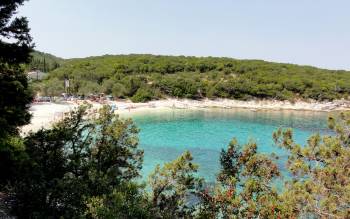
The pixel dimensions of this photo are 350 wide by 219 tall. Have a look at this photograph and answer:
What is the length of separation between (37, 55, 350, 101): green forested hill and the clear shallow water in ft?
44.1

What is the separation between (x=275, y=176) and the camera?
16.3m

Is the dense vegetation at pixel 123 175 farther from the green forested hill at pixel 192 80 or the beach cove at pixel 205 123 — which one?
the green forested hill at pixel 192 80

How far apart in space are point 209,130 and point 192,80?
175 ft

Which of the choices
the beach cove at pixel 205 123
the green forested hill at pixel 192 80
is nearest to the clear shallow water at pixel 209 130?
the beach cove at pixel 205 123

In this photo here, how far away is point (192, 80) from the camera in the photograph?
130 m

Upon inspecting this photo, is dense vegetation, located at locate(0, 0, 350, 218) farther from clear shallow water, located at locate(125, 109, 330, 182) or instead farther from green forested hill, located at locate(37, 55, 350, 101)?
green forested hill, located at locate(37, 55, 350, 101)

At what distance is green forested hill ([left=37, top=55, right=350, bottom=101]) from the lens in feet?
392

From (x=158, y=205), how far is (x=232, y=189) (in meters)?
3.44

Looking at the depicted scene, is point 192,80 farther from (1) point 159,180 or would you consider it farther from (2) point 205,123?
(1) point 159,180

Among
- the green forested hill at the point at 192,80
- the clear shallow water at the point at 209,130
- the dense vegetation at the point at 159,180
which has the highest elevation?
the green forested hill at the point at 192,80

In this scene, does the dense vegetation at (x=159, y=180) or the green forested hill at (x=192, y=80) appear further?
the green forested hill at (x=192, y=80)

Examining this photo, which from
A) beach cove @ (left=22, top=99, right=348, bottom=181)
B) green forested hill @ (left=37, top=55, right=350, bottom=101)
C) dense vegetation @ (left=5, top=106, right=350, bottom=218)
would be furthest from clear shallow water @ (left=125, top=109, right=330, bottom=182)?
dense vegetation @ (left=5, top=106, right=350, bottom=218)

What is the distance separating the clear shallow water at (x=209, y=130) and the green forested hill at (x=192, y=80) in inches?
529

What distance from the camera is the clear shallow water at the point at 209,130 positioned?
167 ft
